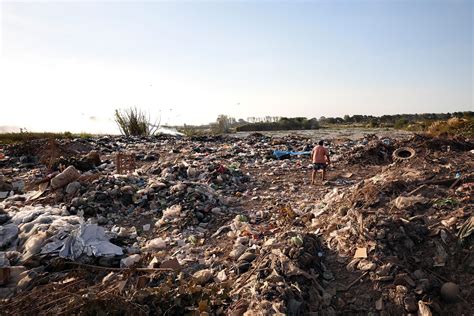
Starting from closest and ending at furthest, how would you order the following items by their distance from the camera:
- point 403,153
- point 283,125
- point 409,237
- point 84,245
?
1. point 409,237
2. point 84,245
3. point 403,153
4. point 283,125

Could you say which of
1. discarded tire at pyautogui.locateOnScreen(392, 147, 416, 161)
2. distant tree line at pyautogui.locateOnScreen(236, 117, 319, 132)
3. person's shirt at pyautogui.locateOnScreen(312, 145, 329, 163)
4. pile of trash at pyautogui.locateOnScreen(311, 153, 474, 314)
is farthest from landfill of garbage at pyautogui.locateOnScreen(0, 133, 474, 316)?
distant tree line at pyautogui.locateOnScreen(236, 117, 319, 132)

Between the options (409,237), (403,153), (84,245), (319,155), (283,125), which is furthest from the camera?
(283,125)

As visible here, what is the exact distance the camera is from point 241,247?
3.86 metres

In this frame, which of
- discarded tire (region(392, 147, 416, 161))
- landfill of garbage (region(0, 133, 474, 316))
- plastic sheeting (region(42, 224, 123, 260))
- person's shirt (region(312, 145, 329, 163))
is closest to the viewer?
landfill of garbage (region(0, 133, 474, 316))

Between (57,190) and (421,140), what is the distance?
317 inches

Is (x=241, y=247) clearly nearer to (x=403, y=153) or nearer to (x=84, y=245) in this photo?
(x=84, y=245)

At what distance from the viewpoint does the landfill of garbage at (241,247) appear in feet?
9.18

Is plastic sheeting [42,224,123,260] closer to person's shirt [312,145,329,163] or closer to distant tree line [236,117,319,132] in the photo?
person's shirt [312,145,329,163]

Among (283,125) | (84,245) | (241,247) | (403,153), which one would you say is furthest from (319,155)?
(283,125)

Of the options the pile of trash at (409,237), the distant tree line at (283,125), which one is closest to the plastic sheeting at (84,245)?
the pile of trash at (409,237)

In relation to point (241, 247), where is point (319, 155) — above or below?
above

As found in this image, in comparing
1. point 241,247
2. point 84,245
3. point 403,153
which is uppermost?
point 403,153

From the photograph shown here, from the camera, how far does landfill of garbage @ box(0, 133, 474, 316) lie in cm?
280

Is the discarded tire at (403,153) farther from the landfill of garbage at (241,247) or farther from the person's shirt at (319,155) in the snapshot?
the person's shirt at (319,155)
